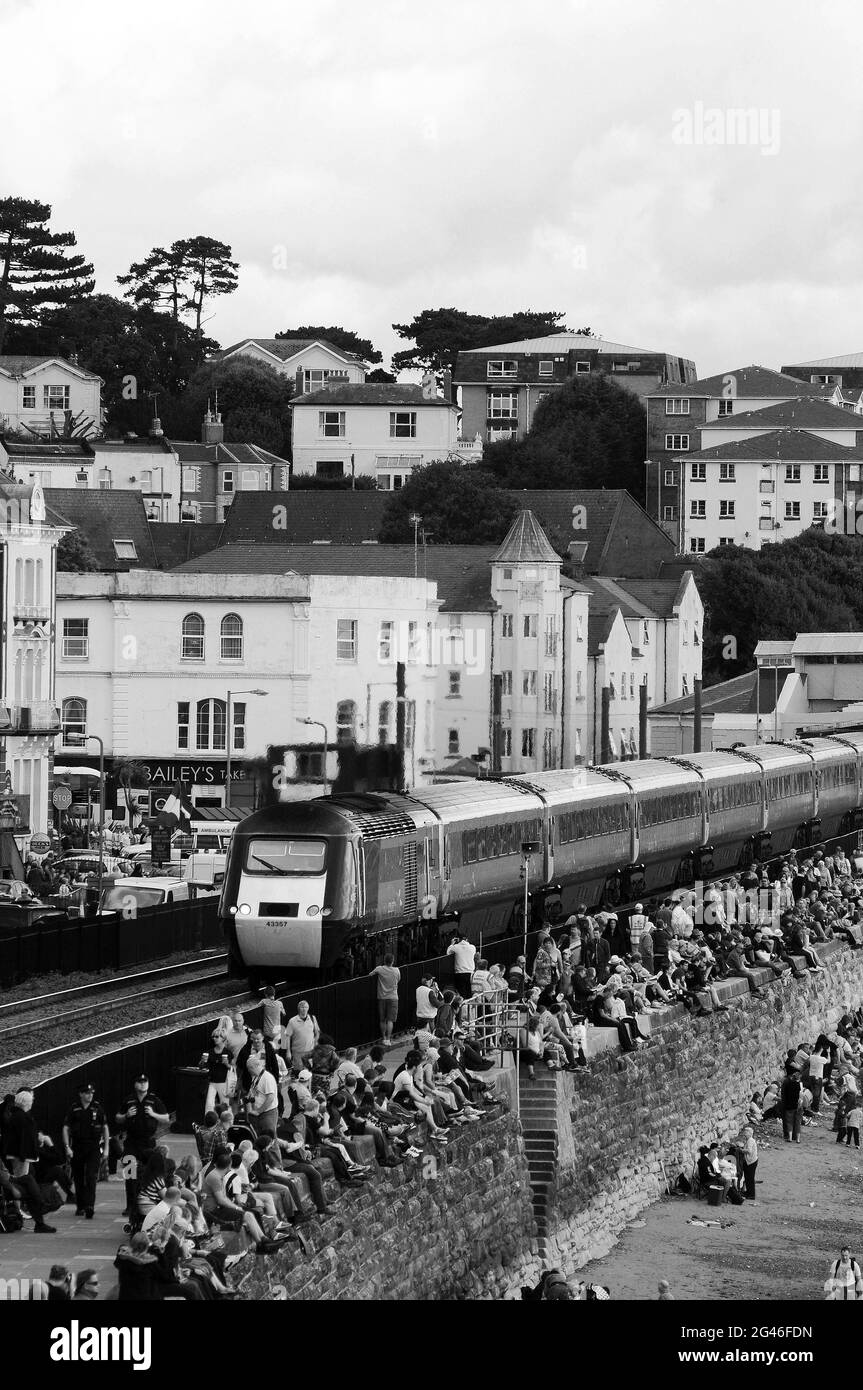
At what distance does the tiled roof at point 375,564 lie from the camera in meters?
A: 94.2

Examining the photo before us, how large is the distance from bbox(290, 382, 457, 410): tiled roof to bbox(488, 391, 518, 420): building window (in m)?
17.7

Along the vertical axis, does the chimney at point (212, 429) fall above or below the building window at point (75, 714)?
above

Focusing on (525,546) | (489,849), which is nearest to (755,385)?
(525,546)

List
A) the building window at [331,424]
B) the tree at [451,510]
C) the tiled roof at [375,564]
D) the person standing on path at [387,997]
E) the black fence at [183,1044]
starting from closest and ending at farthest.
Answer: the black fence at [183,1044], the person standing on path at [387,997], the tiled roof at [375,564], the tree at [451,510], the building window at [331,424]

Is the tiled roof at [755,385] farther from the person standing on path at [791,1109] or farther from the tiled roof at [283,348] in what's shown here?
the person standing on path at [791,1109]

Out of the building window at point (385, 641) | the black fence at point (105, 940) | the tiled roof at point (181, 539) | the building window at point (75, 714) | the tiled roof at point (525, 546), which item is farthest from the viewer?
the tiled roof at point (181, 539)

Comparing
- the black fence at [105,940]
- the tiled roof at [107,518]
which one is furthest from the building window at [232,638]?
the black fence at [105,940]

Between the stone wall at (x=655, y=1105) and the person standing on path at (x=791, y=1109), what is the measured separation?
0.71 meters

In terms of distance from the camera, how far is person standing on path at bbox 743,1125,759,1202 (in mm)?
37475

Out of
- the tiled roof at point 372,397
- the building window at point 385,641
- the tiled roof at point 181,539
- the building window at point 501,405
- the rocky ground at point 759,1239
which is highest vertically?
the building window at point 501,405

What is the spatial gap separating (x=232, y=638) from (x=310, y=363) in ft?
276

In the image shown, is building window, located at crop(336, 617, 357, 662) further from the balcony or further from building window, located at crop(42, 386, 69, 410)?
building window, located at crop(42, 386, 69, 410)

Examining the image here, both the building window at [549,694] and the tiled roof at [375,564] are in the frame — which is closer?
the tiled roof at [375,564]
